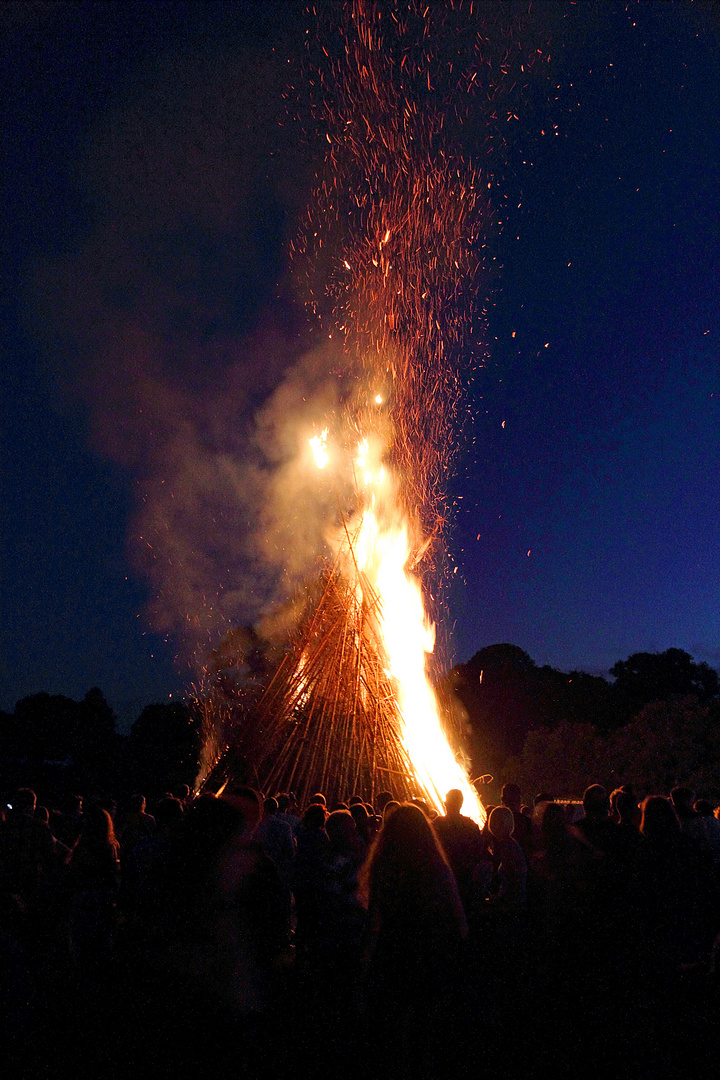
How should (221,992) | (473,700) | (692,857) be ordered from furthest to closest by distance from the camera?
(473,700) → (692,857) → (221,992)

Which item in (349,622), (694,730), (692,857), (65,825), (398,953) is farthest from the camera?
(694,730)

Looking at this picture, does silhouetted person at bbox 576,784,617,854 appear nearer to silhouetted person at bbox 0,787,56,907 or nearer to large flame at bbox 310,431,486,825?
silhouetted person at bbox 0,787,56,907

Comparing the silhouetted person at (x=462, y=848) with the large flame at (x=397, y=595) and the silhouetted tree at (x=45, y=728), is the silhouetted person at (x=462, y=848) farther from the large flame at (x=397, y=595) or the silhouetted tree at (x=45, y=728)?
the silhouetted tree at (x=45, y=728)

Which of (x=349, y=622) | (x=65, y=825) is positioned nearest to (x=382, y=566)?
(x=349, y=622)

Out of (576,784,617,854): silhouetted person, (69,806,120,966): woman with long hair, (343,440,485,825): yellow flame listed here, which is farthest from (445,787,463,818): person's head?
(343,440,485,825): yellow flame

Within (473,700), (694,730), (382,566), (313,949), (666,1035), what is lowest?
(666,1035)

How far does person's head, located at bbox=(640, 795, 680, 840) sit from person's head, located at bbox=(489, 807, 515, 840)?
1.32 metres

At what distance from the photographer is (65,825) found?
26.0ft

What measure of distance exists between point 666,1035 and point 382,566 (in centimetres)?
977

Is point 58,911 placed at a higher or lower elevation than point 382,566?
lower

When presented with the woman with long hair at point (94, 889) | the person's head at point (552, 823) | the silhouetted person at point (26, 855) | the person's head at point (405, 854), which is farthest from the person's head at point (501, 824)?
the silhouetted person at point (26, 855)

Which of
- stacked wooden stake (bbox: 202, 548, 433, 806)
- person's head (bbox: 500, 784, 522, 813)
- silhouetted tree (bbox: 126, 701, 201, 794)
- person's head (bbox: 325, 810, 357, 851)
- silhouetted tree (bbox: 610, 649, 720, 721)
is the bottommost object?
person's head (bbox: 325, 810, 357, 851)

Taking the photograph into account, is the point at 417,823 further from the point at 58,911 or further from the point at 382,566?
the point at 382,566

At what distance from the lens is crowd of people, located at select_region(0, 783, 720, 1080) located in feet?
7.93
